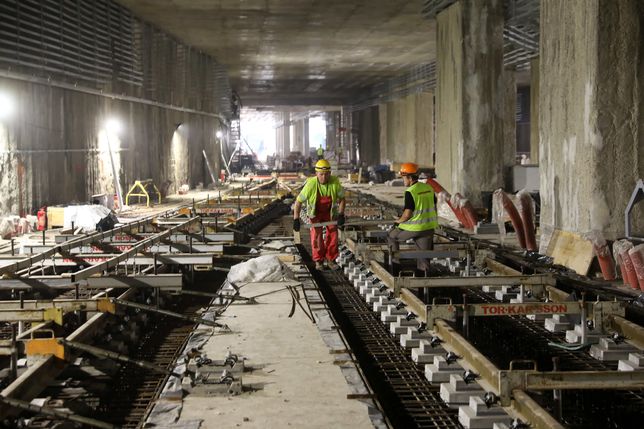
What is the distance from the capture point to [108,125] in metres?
21.9

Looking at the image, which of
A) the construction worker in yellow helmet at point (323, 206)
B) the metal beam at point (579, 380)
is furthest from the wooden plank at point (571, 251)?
the metal beam at point (579, 380)

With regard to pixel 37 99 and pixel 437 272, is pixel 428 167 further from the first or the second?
pixel 437 272

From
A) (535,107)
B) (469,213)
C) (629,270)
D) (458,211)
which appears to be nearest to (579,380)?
(629,270)

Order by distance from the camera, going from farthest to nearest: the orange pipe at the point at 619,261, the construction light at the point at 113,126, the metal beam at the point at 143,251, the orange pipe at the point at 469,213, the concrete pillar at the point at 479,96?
the construction light at the point at 113,126 → the concrete pillar at the point at 479,96 → the orange pipe at the point at 469,213 → the metal beam at the point at 143,251 → the orange pipe at the point at 619,261

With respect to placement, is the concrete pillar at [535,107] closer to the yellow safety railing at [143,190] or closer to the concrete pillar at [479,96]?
the concrete pillar at [479,96]

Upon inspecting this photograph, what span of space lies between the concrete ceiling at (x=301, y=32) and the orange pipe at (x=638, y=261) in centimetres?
1418

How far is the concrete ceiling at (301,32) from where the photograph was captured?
22.8 metres

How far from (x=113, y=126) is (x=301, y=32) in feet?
26.3

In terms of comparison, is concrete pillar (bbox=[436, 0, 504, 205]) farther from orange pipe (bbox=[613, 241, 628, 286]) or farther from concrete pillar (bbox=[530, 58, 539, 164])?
concrete pillar (bbox=[530, 58, 539, 164])

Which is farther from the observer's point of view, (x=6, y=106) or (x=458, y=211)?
(x=458, y=211)

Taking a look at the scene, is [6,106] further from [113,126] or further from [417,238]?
[417,238]

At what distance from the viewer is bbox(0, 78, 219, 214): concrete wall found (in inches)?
641

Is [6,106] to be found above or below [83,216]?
above

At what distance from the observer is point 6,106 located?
1581 centimetres
